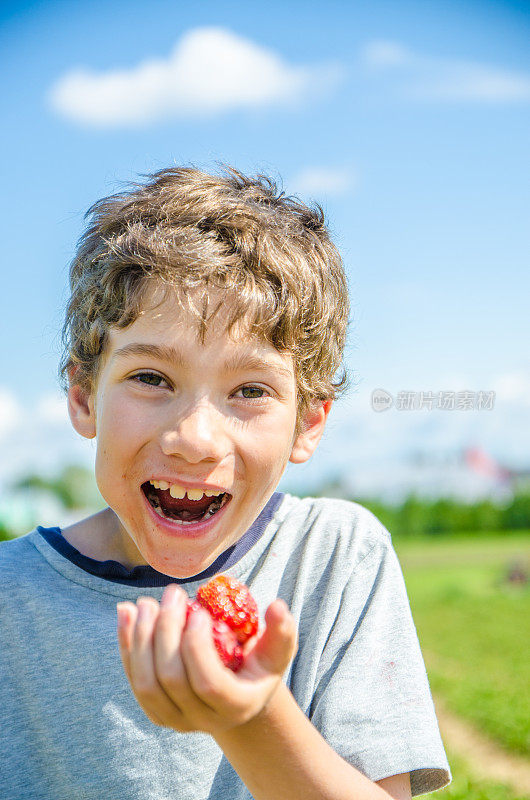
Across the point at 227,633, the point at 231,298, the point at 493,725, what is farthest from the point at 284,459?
the point at 493,725

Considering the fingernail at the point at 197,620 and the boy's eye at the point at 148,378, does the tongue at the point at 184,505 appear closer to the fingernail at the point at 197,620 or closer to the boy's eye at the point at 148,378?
the boy's eye at the point at 148,378

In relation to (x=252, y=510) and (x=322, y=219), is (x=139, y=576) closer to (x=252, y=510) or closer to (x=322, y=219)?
(x=252, y=510)

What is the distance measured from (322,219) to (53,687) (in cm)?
153

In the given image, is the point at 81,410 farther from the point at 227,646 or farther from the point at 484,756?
the point at 484,756

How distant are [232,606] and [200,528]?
1.21ft

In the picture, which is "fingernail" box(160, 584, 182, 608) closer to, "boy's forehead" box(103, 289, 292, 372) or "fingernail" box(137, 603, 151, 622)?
"fingernail" box(137, 603, 151, 622)

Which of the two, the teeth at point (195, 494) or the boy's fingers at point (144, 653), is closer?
the boy's fingers at point (144, 653)

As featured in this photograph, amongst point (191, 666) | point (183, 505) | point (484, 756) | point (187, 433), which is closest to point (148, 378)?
point (187, 433)

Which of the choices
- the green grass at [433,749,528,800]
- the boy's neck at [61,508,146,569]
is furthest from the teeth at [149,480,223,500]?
the green grass at [433,749,528,800]

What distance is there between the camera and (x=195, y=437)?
5.74 ft

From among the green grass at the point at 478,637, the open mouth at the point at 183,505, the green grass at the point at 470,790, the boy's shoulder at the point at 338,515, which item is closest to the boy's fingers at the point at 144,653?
the open mouth at the point at 183,505

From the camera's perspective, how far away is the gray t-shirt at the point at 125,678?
1.91 meters

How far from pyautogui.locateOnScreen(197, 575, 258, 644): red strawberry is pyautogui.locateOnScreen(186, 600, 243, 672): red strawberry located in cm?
4

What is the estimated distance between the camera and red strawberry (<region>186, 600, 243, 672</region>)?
138cm
